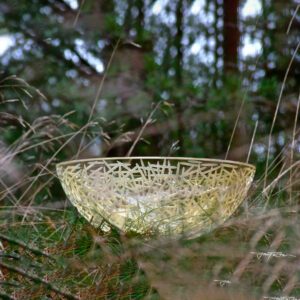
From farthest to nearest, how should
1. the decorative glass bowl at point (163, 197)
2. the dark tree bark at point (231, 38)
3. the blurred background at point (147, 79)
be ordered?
the dark tree bark at point (231, 38) < the blurred background at point (147, 79) < the decorative glass bowl at point (163, 197)

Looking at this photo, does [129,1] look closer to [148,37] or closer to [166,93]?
[148,37]

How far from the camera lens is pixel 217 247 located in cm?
93

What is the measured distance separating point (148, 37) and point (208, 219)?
4.08 feet

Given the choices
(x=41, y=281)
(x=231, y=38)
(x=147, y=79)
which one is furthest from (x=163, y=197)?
(x=231, y=38)

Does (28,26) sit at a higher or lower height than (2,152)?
higher

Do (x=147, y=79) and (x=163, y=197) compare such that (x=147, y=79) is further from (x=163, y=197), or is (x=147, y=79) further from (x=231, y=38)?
(x=163, y=197)

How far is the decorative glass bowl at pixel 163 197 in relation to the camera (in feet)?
3.55

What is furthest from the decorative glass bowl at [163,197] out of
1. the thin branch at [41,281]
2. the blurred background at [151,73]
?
the blurred background at [151,73]

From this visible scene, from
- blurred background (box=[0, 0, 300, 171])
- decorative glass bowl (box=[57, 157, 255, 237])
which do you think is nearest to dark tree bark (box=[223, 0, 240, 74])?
blurred background (box=[0, 0, 300, 171])

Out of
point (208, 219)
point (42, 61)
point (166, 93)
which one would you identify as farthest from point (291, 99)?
point (208, 219)

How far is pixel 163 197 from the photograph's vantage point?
3.79ft

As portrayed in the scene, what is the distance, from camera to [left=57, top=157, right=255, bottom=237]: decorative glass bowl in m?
1.08

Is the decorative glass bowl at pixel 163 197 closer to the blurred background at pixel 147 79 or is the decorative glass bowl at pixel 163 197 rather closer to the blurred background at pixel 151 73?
the blurred background at pixel 147 79

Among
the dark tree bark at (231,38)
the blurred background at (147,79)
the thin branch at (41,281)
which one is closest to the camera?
the thin branch at (41,281)
